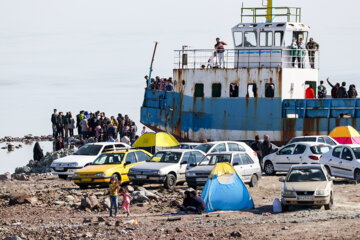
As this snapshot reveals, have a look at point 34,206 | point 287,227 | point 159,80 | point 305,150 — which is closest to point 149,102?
point 159,80

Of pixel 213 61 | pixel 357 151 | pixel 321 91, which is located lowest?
pixel 357 151

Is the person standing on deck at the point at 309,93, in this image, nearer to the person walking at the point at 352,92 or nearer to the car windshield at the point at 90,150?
the person walking at the point at 352,92

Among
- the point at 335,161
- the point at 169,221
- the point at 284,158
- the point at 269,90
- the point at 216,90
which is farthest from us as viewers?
the point at 216,90

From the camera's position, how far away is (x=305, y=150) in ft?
105

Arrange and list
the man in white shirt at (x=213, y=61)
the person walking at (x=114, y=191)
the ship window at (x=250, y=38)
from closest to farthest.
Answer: the person walking at (x=114, y=191)
the man in white shirt at (x=213, y=61)
the ship window at (x=250, y=38)

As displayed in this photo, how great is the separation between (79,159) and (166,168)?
5.42 metres

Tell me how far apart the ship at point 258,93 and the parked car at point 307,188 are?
16.7 m

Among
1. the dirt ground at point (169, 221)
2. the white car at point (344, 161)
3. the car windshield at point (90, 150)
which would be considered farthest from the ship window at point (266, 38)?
the dirt ground at point (169, 221)

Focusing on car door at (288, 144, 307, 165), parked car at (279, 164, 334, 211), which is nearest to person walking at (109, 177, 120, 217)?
parked car at (279, 164, 334, 211)

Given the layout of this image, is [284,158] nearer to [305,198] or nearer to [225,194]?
[225,194]

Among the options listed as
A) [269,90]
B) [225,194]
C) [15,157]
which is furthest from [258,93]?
[15,157]

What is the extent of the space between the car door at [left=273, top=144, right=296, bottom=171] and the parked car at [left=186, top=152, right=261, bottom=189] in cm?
356

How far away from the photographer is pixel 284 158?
1280 inches

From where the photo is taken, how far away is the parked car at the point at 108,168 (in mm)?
28469
